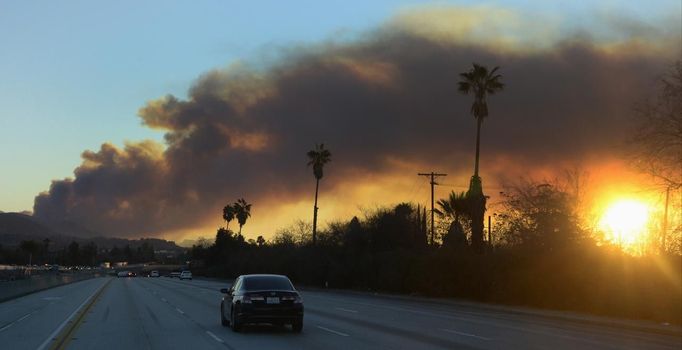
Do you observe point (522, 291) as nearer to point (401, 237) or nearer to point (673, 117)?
point (673, 117)

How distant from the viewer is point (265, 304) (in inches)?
783

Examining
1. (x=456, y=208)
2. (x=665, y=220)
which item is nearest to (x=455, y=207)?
(x=456, y=208)

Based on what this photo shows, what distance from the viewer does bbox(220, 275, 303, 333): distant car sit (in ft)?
65.1

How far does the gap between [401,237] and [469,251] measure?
26.3 metres

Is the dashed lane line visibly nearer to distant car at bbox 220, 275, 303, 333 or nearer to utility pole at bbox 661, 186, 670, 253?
distant car at bbox 220, 275, 303, 333

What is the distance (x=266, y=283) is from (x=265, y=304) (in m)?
0.87

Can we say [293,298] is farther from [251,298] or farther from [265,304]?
[251,298]

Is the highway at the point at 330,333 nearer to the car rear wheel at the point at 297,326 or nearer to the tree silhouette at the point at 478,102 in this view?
the car rear wheel at the point at 297,326

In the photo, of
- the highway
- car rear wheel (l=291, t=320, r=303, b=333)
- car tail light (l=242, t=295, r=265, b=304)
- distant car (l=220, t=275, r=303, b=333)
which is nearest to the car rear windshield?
distant car (l=220, t=275, r=303, b=333)

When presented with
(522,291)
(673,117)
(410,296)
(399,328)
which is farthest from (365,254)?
(399,328)

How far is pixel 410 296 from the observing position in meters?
48.4

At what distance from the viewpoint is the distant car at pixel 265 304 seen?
19828 millimetres

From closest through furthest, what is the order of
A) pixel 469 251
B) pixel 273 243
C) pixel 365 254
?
pixel 469 251
pixel 365 254
pixel 273 243

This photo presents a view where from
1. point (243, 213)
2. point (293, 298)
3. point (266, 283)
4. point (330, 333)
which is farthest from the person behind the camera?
point (243, 213)
